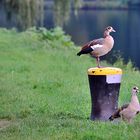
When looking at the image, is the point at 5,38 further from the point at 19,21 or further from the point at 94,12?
the point at 94,12

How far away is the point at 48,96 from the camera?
1062 cm

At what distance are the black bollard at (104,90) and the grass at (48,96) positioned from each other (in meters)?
0.29

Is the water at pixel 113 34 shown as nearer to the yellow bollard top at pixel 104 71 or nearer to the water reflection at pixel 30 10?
the water reflection at pixel 30 10

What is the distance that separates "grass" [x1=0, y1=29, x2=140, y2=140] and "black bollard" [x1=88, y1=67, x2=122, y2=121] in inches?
11.3

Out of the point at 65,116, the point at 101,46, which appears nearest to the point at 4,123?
the point at 65,116

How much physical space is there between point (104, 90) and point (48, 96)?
2503 millimetres

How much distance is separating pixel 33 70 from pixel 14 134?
6876 mm

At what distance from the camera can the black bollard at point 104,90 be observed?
27.0 ft

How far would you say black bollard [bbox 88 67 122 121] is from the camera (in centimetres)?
823

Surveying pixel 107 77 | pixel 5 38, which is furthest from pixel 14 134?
pixel 5 38

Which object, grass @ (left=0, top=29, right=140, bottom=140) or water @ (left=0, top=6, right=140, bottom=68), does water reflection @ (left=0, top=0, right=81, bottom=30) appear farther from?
grass @ (left=0, top=29, right=140, bottom=140)

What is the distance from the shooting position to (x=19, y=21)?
2389 cm

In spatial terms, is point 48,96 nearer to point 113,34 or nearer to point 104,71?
point 104,71

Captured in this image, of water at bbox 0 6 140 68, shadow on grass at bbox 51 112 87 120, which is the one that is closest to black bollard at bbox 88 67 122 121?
shadow on grass at bbox 51 112 87 120
